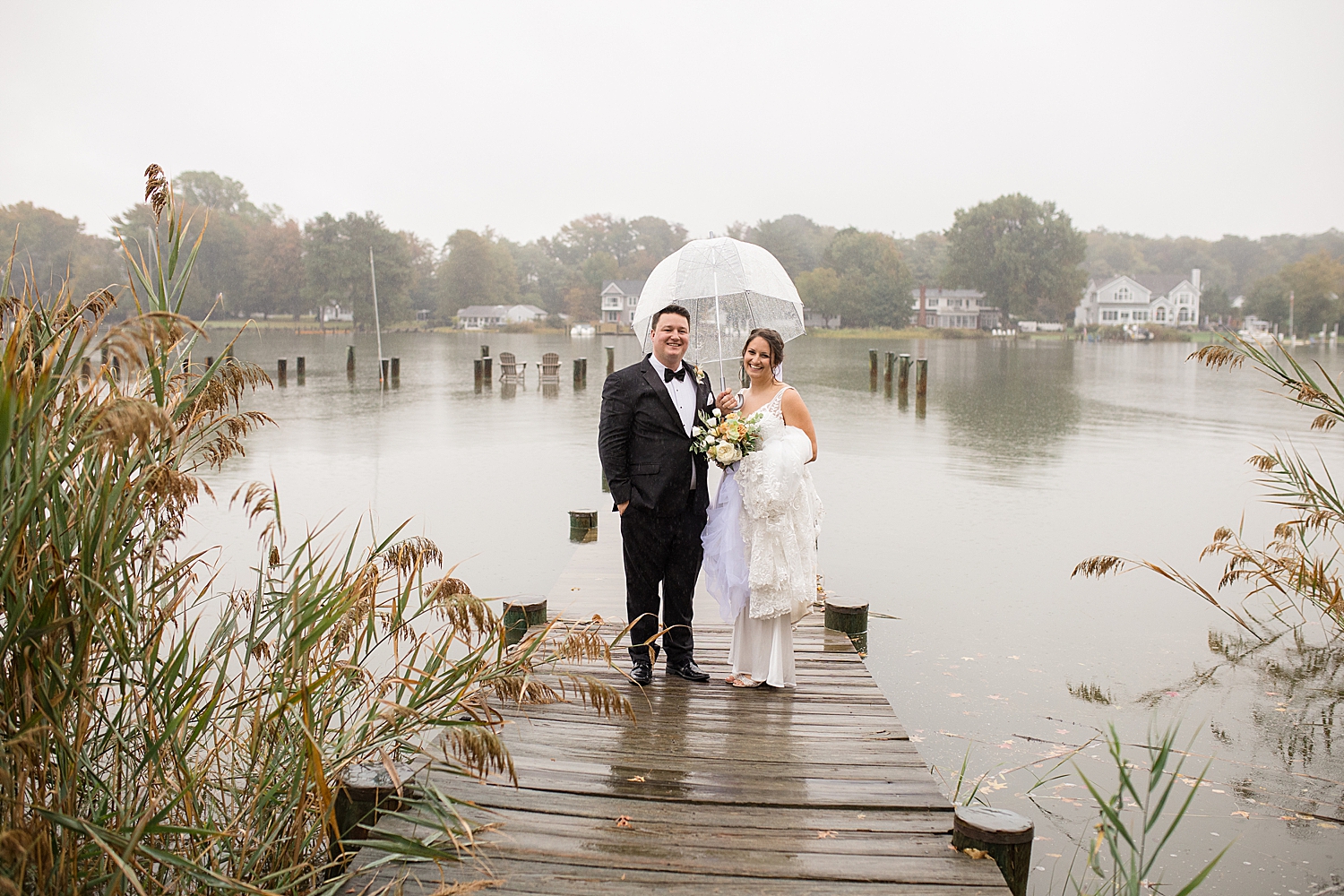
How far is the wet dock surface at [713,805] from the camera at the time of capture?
3.15 metres

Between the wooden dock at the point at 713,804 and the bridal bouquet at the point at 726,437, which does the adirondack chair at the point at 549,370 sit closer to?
the bridal bouquet at the point at 726,437

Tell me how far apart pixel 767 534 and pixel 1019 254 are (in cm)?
9407

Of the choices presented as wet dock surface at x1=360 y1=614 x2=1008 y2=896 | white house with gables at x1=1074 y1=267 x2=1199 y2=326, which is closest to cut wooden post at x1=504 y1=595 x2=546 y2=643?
wet dock surface at x1=360 y1=614 x2=1008 y2=896

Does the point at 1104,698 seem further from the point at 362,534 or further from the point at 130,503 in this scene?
the point at 362,534

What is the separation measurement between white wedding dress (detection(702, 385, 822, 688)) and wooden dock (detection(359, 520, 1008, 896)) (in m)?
0.24

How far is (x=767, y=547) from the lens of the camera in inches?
189

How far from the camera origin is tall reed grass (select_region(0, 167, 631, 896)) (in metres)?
2.42

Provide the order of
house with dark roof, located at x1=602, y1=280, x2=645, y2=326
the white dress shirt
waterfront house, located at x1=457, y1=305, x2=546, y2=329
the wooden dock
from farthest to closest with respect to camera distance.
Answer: house with dark roof, located at x1=602, y1=280, x2=645, y2=326 → waterfront house, located at x1=457, y1=305, x2=546, y2=329 → the white dress shirt → the wooden dock

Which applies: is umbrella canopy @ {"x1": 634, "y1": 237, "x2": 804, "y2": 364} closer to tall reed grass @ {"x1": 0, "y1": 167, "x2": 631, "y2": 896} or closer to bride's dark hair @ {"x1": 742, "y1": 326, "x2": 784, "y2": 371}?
bride's dark hair @ {"x1": 742, "y1": 326, "x2": 784, "y2": 371}

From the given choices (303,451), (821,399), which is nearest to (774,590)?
(303,451)

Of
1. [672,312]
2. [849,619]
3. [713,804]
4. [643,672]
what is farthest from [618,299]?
[713,804]

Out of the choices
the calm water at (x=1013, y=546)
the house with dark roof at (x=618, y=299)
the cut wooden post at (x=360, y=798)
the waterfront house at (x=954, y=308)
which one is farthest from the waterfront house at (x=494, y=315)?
the cut wooden post at (x=360, y=798)

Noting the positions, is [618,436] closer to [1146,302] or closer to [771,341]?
[771,341]

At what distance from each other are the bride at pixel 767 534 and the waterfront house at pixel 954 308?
10051 cm
